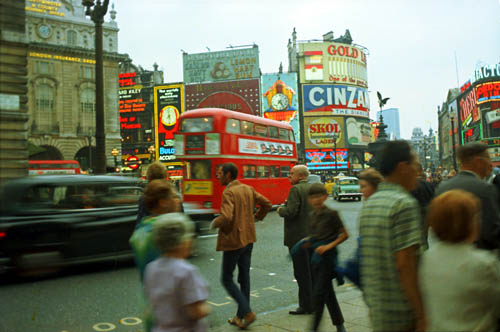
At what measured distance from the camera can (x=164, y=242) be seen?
106 inches

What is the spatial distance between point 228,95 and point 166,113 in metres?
10.7

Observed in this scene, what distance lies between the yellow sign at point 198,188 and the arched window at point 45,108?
40.6 m

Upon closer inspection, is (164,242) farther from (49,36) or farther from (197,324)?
(49,36)

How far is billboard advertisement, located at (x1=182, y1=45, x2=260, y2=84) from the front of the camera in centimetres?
7444

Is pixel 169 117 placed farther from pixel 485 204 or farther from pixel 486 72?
pixel 485 204

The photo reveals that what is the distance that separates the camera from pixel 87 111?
56.7 meters

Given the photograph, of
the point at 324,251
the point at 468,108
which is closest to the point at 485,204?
the point at 324,251

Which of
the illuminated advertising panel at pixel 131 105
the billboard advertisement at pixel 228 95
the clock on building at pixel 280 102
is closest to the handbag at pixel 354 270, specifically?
the billboard advertisement at pixel 228 95

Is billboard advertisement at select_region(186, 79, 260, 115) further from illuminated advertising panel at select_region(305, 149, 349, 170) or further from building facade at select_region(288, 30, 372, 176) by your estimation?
illuminated advertising panel at select_region(305, 149, 349, 170)

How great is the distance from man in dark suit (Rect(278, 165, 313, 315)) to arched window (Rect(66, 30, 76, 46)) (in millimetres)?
59935

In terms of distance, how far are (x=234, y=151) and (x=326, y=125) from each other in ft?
187


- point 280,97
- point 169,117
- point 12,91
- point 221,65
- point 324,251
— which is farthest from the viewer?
point 221,65


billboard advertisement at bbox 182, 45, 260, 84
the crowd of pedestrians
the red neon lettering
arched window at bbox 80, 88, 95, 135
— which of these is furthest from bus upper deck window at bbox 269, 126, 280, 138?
the red neon lettering

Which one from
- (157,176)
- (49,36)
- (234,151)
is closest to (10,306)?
(157,176)
